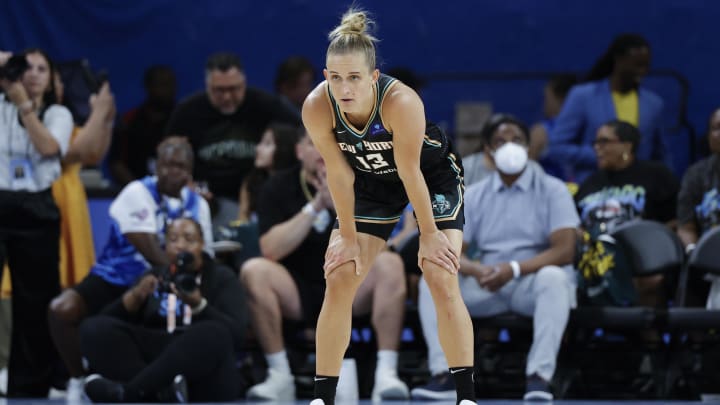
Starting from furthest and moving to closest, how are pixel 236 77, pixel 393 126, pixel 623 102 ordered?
pixel 623 102 → pixel 236 77 → pixel 393 126

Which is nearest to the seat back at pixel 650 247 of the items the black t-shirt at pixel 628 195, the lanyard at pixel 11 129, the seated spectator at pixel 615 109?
the black t-shirt at pixel 628 195

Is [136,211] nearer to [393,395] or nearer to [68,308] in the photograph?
[68,308]

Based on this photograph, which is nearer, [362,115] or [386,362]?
[362,115]

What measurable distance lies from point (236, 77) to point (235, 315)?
1778 mm

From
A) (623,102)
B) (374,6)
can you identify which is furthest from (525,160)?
(374,6)

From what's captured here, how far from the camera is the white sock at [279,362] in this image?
19.6 feet

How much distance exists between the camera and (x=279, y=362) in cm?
598

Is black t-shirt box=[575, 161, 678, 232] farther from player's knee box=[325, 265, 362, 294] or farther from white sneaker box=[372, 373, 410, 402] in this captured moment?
player's knee box=[325, 265, 362, 294]

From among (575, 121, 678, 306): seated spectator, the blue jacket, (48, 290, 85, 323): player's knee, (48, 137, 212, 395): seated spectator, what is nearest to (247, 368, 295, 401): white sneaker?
(48, 137, 212, 395): seated spectator

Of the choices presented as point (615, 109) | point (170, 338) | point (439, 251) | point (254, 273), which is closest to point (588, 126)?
point (615, 109)

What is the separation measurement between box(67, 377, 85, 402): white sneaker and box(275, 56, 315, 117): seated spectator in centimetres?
257

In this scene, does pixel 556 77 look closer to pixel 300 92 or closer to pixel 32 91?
pixel 300 92

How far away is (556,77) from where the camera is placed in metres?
8.41

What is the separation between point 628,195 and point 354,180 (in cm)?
254
